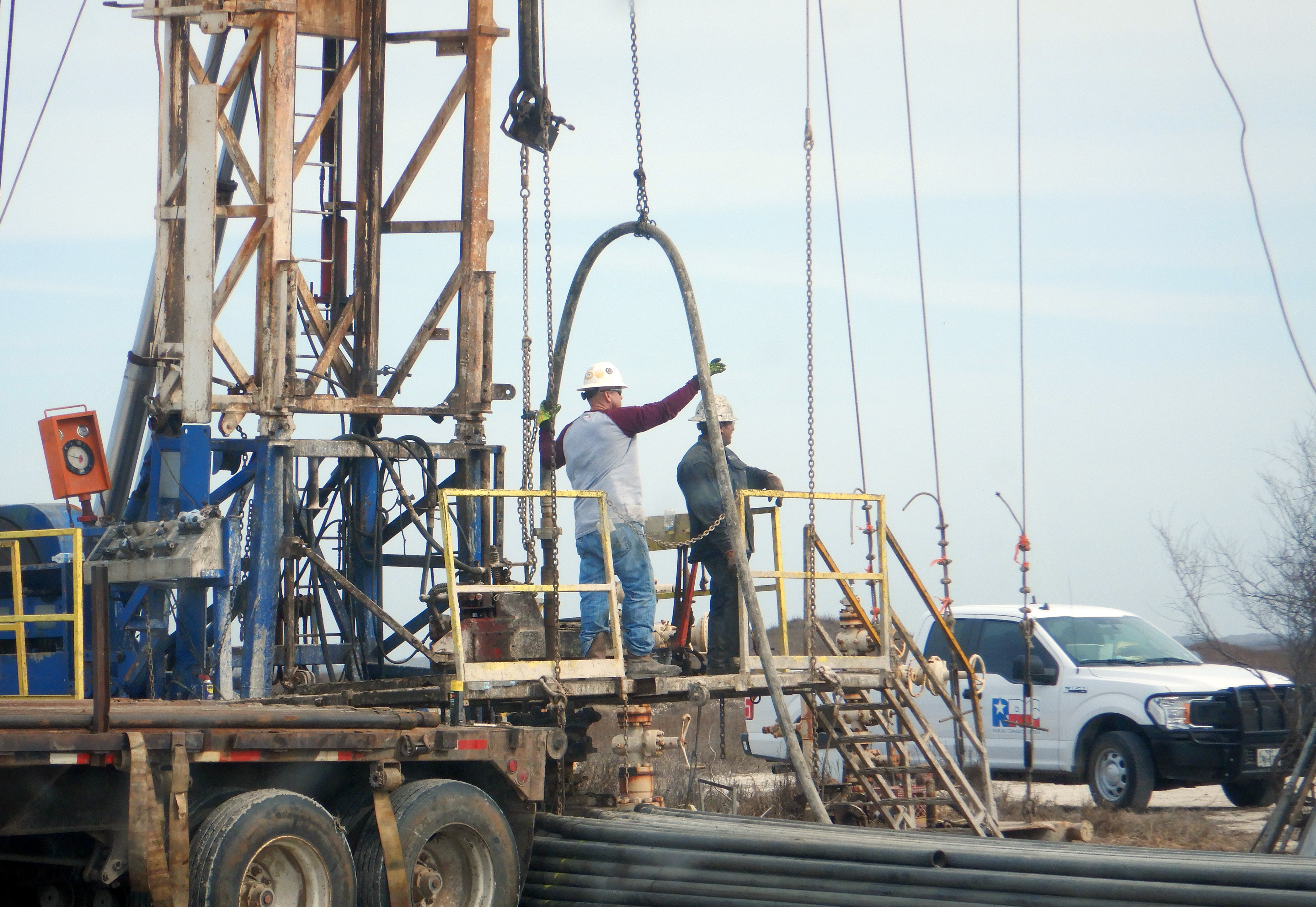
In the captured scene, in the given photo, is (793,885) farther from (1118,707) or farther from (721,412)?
(1118,707)

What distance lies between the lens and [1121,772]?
1329 centimetres

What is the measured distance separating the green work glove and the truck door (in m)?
5.56

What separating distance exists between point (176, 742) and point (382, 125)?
7507 mm

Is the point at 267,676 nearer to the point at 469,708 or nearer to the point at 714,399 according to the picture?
the point at 469,708

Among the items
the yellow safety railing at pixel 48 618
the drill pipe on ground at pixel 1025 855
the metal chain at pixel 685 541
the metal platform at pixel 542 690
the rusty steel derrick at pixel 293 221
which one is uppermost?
the rusty steel derrick at pixel 293 221

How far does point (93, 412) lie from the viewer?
11.7 m

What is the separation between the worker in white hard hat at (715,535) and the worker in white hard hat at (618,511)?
0.41m

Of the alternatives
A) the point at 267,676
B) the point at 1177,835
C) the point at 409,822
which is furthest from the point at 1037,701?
the point at 409,822

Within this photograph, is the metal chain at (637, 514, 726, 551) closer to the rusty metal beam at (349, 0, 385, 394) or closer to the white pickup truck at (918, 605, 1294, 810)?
the rusty metal beam at (349, 0, 385, 394)

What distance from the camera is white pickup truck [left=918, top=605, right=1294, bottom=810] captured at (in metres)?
12.9

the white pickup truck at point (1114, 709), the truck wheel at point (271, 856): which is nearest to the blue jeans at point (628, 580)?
the truck wheel at point (271, 856)

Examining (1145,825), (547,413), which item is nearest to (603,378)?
(547,413)

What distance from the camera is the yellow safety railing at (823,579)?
990 centimetres

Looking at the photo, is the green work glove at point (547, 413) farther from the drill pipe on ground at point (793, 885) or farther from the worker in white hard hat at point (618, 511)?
the drill pipe on ground at point (793, 885)
